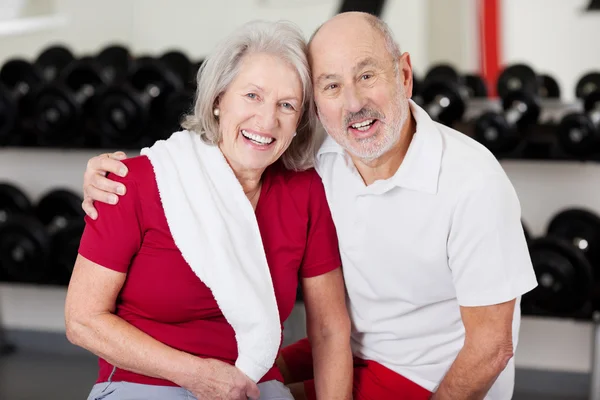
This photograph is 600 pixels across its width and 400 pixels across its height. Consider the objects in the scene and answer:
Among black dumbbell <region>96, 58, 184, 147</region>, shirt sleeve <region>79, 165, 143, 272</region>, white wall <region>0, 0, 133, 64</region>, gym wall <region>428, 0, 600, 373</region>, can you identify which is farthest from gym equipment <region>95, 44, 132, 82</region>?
shirt sleeve <region>79, 165, 143, 272</region>

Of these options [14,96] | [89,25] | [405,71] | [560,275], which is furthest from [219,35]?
[405,71]

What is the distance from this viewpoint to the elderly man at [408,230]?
1459mm

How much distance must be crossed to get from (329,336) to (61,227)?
1739mm

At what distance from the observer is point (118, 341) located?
4.65 ft

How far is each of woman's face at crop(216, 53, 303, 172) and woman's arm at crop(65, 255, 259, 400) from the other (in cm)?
35

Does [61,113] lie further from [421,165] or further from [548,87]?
[548,87]

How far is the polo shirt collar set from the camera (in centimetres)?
151

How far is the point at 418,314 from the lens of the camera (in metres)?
1.62

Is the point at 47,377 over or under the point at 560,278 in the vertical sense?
under

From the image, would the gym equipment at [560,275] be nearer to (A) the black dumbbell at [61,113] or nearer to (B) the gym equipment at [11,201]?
(A) the black dumbbell at [61,113]

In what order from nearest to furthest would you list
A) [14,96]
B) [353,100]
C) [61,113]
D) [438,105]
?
1. [353,100]
2. [438,105]
3. [61,113]
4. [14,96]

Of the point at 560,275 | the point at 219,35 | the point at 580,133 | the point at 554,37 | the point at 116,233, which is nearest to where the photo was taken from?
the point at 116,233

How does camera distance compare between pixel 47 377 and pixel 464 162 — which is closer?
pixel 464 162

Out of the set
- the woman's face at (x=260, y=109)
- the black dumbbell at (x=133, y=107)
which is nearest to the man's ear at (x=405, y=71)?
the woman's face at (x=260, y=109)
